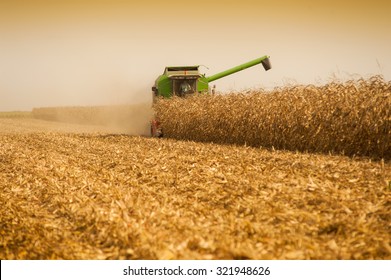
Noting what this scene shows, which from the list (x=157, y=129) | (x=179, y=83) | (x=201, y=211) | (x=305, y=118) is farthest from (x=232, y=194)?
(x=179, y=83)

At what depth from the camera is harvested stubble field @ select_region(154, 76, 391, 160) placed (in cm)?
805

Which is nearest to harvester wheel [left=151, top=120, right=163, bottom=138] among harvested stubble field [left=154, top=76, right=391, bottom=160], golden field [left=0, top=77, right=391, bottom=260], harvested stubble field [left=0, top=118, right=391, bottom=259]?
harvested stubble field [left=154, top=76, right=391, bottom=160]

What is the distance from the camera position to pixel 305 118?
9.41 metres

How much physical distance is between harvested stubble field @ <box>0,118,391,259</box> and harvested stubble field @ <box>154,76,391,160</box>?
162cm

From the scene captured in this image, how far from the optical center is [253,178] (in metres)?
5.95

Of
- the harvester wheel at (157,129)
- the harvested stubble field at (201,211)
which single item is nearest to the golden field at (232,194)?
the harvested stubble field at (201,211)

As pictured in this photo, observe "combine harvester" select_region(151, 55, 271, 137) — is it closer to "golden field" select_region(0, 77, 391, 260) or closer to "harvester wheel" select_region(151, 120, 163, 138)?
"harvester wheel" select_region(151, 120, 163, 138)

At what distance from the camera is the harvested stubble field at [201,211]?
3527mm

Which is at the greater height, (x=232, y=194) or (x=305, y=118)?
(x=305, y=118)

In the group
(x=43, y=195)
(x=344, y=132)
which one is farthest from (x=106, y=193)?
(x=344, y=132)

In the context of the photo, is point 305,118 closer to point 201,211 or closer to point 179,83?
point 201,211

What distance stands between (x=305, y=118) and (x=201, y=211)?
18.5 ft
